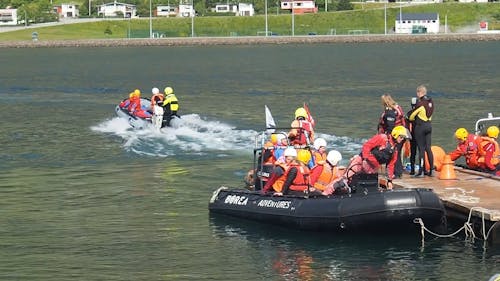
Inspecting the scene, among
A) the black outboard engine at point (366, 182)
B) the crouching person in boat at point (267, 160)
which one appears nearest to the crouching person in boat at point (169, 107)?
the crouching person in boat at point (267, 160)

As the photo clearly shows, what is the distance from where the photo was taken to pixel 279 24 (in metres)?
181

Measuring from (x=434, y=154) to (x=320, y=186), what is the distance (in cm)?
457

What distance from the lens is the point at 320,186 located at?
23406 millimetres

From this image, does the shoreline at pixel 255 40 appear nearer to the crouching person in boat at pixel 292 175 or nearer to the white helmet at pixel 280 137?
the white helmet at pixel 280 137

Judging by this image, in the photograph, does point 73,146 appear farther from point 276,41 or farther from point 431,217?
point 276,41

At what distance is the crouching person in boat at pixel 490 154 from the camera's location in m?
26.2

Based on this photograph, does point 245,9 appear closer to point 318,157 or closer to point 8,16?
point 8,16

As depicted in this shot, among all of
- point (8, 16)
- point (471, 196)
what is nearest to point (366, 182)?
point (471, 196)

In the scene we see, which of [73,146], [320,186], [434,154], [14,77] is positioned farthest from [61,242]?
[14,77]

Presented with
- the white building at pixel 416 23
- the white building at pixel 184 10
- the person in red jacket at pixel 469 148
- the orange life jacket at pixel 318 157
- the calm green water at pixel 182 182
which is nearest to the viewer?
the calm green water at pixel 182 182

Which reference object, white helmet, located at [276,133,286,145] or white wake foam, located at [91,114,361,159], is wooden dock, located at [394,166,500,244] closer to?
white helmet, located at [276,133,286,145]

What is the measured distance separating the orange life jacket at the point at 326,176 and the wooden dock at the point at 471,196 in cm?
185

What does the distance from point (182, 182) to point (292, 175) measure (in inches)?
322

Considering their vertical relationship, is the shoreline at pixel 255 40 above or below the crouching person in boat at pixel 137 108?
above
